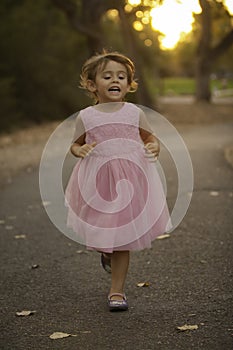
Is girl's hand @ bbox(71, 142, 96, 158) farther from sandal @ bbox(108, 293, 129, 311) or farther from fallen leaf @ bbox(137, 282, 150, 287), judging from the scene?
fallen leaf @ bbox(137, 282, 150, 287)

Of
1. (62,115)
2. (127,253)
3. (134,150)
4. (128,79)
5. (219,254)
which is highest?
(128,79)

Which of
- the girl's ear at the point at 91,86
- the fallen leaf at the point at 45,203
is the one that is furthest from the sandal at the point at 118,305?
the fallen leaf at the point at 45,203

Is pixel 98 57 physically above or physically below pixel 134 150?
above

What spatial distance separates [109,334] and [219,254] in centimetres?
193

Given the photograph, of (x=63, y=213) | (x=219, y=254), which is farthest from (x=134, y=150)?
(x=63, y=213)

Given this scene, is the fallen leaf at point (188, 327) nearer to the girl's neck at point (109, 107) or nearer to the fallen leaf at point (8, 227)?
the girl's neck at point (109, 107)

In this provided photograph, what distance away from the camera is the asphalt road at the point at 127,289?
12.2 ft

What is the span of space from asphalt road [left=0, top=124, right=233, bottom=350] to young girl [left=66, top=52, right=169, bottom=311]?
0.87 feet

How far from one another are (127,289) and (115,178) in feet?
2.76

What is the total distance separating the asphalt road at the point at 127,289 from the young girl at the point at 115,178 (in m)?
0.27

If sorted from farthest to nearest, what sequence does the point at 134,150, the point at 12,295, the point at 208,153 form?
the point at 208,153 < the point at 12,295 < the point at 134,150

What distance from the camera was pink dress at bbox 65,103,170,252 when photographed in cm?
427

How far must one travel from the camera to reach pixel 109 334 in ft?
12.4

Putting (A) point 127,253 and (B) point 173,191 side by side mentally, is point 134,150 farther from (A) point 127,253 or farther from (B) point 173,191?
(B) point 173,191
